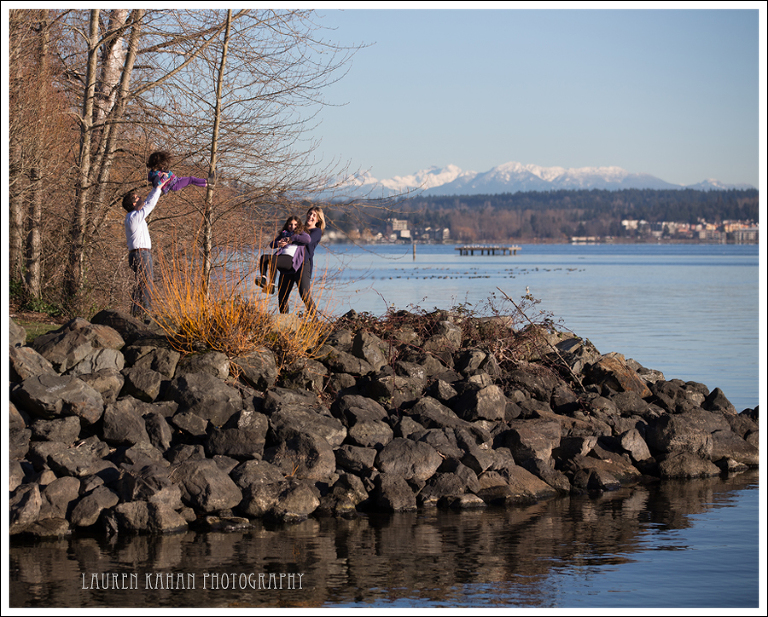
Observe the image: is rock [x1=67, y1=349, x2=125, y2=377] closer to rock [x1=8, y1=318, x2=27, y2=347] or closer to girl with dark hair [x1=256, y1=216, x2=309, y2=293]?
rock [x1=8, y1=318, x2=27, y2=347]

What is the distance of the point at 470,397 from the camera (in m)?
10.6

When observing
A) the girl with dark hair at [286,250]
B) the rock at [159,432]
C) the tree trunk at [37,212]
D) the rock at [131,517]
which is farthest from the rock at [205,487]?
the tree trunk at [37,212]

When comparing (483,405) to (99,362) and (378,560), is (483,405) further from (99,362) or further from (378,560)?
(99,362)

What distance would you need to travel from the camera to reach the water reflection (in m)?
6.34

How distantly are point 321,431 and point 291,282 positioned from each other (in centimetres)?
300

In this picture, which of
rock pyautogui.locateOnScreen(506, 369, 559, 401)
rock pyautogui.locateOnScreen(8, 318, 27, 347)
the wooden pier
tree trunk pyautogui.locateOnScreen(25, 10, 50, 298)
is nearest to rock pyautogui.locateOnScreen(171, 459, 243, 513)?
rock pyautogui.locateOnScreen(8, 318, 27, 347)

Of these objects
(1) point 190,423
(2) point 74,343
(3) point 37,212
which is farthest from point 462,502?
(3) point 37,212

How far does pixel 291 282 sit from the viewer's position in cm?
1185

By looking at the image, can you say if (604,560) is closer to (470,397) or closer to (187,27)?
(470,397)

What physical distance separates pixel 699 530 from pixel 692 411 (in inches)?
144

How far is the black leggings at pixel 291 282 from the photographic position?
11406 millimetres

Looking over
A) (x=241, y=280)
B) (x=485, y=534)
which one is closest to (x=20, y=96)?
(x=241, y=280)

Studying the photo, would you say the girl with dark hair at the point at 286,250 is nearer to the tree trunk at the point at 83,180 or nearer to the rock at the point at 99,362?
the rock at the point at 99,362

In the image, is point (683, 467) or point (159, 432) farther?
point (683, 467)
